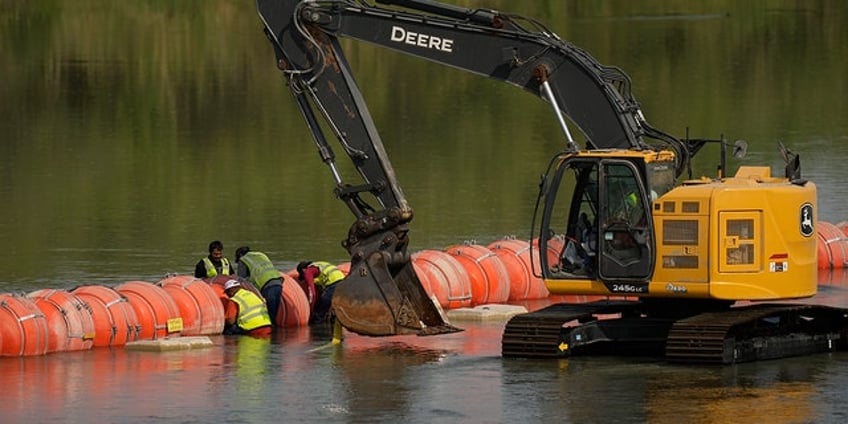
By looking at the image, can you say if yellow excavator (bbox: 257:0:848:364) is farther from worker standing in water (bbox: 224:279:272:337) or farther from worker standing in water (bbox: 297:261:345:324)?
worker standing in water (bbox: 297:261:345:324)

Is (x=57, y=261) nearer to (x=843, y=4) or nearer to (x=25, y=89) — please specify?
(x=25, y=89)

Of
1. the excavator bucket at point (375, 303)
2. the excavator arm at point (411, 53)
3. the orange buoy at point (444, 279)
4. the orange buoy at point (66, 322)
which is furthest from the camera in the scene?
the orange buoy at point (444, 279)

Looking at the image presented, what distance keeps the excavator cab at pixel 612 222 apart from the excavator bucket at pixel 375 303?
74.3 inches

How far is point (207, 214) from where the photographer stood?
156 ft

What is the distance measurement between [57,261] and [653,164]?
15.5 meters

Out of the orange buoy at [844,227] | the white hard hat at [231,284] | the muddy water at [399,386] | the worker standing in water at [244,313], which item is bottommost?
the muddy water at [399,386]

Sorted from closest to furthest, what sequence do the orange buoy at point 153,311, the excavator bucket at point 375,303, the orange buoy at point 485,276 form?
the excavator bucket at point 375,303
the orange buoy at point 153,311
the orange buoy at point 485,276

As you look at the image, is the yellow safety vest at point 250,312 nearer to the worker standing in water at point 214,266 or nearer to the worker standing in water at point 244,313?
the worker standing in water at point 244,313

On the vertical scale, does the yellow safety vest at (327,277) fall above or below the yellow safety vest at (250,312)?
above

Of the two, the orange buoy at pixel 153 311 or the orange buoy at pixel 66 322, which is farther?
the orange buoy at pixel 153 311

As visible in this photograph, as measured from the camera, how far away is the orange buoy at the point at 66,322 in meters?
29.5

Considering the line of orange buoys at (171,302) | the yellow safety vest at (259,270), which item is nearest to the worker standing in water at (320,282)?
the line of orange buoys at (171,302)

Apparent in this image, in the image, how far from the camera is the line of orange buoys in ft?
96.3

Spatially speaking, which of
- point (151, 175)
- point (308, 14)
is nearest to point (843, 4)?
point (151, 175)
